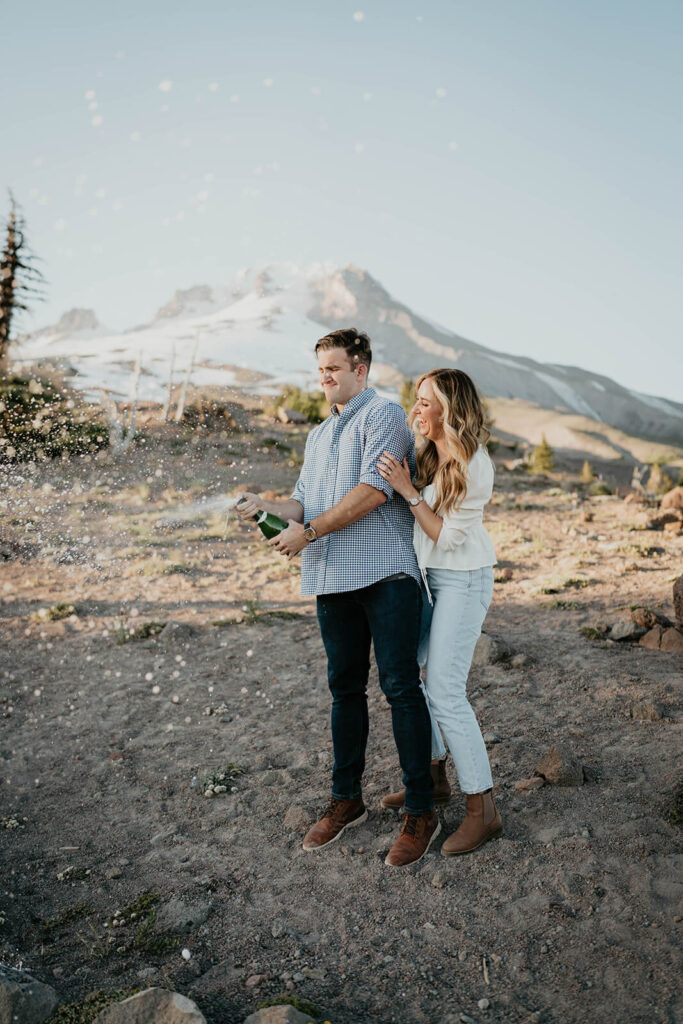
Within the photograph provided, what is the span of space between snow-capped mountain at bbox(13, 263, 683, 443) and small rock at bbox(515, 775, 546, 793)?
132 ft

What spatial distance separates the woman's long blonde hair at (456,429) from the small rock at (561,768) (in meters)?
1.58

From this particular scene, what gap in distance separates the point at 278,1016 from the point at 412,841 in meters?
1.07

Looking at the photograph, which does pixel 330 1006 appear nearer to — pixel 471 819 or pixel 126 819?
pixel 471 819

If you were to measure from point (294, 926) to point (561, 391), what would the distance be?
3339 inches

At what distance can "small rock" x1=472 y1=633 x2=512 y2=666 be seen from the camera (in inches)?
206

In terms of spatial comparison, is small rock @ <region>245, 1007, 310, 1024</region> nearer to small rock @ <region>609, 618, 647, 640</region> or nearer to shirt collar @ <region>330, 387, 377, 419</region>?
shirt collar @ <region>330, 387, 377, 419</region>

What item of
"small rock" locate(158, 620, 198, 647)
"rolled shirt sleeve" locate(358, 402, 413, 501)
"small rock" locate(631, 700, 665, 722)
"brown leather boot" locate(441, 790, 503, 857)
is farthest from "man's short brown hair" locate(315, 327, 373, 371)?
"small rock" locate(158, 620, 198, 647)

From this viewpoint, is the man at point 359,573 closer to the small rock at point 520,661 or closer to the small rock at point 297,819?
the small rock at point 297,819

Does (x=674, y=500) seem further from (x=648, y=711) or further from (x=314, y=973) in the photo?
(x=314, y=973)

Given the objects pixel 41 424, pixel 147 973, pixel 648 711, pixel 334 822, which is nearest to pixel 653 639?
pixel 648 711

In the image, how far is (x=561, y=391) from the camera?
81.3 meters

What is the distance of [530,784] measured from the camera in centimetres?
342

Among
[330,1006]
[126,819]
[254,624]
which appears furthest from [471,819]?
[254,624]

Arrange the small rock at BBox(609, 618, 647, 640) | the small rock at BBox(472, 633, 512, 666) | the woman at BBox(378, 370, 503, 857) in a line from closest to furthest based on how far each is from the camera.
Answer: the woman at BBox(378, 370, 503, 857) → the small rock at BBox(472, 633, 512, 666) → the small rock at BBox(609, 618, 647, 640)
